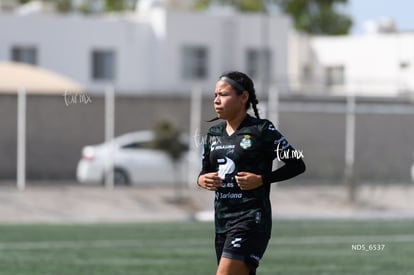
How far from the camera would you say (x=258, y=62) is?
152 feet

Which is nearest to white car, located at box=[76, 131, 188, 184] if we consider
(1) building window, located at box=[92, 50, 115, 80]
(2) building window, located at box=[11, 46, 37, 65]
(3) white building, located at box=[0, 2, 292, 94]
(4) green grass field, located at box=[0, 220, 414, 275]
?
(4) green grass field, located at box=[0, 220, 414, 275]

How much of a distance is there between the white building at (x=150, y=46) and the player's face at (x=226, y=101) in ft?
109

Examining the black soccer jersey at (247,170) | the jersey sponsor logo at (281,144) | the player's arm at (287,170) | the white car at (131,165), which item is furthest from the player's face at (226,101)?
the white car at (131,165)

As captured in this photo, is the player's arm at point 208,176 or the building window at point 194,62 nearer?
the player's arm at point 208,176

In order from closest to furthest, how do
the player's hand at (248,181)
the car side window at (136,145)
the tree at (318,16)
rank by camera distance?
the player's hand at (248,181) < the car side window at (136,145) < the tree at (318,16)

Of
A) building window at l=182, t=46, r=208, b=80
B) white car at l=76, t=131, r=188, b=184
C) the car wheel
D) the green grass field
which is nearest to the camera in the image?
the green grass field

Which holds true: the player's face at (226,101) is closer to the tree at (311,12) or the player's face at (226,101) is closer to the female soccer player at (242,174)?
the female soccer player at (242,174)

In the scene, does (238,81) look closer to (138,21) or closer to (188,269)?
(188,269)

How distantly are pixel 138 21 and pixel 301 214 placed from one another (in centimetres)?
2077

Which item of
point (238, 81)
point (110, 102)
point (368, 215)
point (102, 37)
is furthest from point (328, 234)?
point (102, 37)

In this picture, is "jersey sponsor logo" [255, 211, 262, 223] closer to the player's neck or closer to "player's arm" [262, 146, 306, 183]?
"player's arm" [262, 146, 306, 183]

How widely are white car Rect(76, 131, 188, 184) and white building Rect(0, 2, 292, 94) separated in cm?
1385

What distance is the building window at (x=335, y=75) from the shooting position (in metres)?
50.9

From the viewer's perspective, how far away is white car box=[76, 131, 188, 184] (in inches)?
1051
